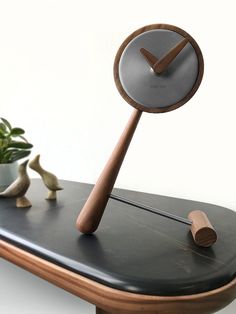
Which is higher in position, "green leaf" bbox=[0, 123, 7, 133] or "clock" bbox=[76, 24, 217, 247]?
"clock" bbox=[76, 24, 217, 247]

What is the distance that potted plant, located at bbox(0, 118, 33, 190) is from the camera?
2.43ft

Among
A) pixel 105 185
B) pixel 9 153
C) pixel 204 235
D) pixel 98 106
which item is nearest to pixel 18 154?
pixel 9 153

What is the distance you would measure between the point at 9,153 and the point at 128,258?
485mm

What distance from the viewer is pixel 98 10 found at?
2.65 feet

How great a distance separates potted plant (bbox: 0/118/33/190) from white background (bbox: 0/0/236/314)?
20 cm

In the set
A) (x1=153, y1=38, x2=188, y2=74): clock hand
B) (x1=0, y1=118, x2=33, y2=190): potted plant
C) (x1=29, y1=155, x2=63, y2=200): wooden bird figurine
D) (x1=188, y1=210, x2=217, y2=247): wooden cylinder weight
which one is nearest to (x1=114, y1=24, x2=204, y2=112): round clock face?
(x1=153, y1=38, x2=188, y2=74): clock hand

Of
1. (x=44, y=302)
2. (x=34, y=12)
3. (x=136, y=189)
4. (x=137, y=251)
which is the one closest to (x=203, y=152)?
(x=136, y=189)

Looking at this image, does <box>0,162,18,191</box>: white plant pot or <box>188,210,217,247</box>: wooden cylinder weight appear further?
<box>0,162,18,191</box>: white plant pot

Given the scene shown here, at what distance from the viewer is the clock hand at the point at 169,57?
414 millimetres

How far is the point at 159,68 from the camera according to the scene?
0.43 m

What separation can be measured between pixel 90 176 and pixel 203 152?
354mm

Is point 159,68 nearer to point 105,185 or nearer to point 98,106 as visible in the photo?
point 105,185

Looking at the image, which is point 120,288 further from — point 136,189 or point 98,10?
point 98,10

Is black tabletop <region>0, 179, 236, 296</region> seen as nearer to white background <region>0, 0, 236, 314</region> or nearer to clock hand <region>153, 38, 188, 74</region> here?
white background <region>0, 0, 236, 314</region>
